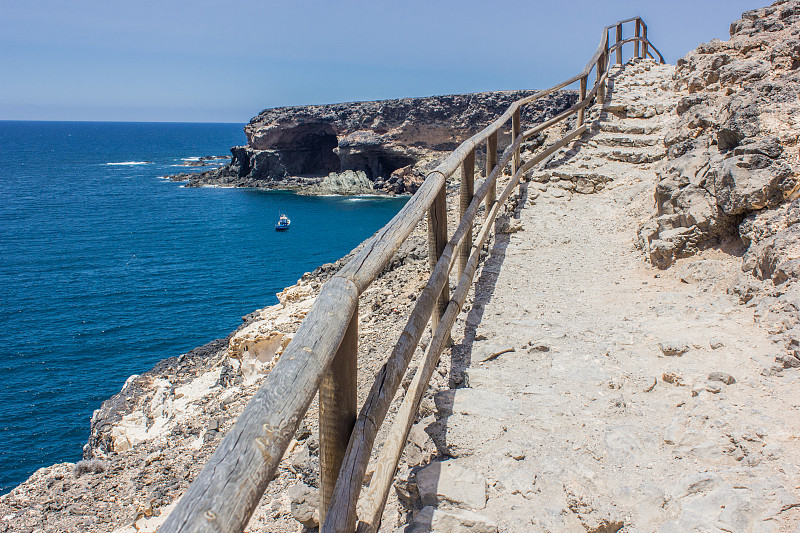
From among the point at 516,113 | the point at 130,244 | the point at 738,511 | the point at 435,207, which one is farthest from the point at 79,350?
the point at 738,511

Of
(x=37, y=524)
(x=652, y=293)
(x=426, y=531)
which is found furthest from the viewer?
(x=37, y=524)

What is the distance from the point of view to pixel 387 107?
62.5 metres

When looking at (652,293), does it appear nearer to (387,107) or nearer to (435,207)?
(435,207)

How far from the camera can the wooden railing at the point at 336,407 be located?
50.5 inches

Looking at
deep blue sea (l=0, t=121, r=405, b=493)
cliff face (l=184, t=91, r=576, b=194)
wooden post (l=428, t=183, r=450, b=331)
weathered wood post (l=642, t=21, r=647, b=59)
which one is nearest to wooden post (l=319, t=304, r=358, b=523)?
wooden post (l=428, t=183, r=450, b=331)

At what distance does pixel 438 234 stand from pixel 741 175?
2722mm

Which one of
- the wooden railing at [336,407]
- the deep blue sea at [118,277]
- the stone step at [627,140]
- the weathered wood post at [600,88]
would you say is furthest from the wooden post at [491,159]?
the deep blue sea at [118,277]

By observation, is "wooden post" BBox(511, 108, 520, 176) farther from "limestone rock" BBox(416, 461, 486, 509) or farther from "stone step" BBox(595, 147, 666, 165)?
"limestone rock" BBox(416, 461, 486, 509)

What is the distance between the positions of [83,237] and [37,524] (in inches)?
1633

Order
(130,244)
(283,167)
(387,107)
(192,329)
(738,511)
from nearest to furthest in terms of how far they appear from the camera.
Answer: (738,511) → (192,329) → (130,244) → (387,107) → (283,167)

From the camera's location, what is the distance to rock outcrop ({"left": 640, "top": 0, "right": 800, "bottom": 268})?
14.5 feet

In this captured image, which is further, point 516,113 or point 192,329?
point 192,329

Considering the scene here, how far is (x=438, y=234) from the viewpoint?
392 cm

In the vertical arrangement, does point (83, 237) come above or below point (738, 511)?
below
